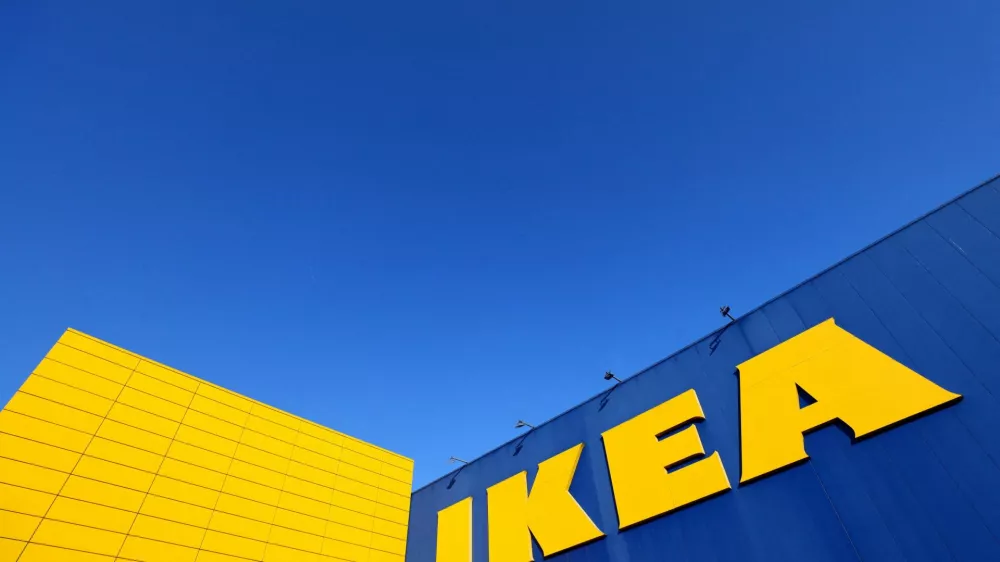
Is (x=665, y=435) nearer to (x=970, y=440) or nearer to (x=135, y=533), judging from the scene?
(x=970, y=440)

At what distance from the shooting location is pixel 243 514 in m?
16.8

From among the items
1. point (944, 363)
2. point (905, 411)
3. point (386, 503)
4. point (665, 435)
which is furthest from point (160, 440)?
point (944, 363)

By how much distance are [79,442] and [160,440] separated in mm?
2149

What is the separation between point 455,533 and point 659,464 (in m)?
9.08

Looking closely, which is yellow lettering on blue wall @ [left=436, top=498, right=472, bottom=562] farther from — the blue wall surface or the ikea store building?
the blue wall surface

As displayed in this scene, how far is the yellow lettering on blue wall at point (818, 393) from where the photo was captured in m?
11.5

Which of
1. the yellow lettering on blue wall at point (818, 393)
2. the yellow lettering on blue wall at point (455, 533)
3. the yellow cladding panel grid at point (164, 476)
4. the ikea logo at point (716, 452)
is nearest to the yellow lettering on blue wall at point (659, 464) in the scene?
the ikea logo at point (716, 452)

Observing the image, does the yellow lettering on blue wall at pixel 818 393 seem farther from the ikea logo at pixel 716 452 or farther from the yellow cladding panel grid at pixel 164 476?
the yellow cladding panel grid at pixel 164 476

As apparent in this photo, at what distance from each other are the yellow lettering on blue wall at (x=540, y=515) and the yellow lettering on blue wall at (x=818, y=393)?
226 inches

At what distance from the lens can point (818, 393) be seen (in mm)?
12703

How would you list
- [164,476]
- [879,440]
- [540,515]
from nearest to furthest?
[879,440] < [164,476] < [540,515]

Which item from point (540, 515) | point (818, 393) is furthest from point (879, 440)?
point (540, 515)

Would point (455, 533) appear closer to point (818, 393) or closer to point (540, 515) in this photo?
point (540, 515)

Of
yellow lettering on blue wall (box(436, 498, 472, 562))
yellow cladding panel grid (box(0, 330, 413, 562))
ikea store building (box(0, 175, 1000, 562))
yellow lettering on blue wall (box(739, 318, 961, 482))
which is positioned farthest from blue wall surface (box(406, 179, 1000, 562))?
yellow cladding panel grid (box(0, 330, 413, 562))
